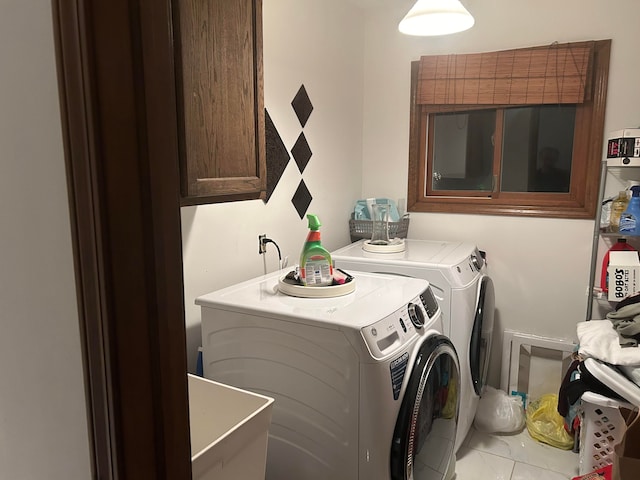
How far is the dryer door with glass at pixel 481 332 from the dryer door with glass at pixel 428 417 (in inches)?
18.4

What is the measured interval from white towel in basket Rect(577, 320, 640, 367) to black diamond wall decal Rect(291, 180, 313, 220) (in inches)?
55.2

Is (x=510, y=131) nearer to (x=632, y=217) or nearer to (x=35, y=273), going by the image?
(x=632, y=217)

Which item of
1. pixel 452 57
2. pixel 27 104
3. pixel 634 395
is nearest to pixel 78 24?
pixel 27 104

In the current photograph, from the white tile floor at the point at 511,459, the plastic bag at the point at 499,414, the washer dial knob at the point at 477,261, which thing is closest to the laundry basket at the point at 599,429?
the white tile floor at the point at 511,459

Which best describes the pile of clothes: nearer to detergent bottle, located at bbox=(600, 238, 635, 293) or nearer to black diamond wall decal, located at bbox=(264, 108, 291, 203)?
detergent bottle, located at bbox=(600, 238, 635, 293)

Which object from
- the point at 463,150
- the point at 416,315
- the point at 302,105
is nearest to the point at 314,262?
the point at 416,315

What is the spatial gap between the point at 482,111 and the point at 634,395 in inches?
67.8

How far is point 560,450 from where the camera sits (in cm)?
239

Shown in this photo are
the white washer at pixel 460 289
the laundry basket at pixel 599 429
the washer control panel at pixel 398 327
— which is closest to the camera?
the washer control panel at pixel 398 327

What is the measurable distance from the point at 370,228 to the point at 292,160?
2.41ft

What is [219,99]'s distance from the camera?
1340 mm

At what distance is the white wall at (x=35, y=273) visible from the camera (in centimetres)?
65

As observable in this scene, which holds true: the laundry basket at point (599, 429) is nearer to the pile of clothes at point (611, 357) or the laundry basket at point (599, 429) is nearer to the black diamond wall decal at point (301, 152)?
the pile of clothes at point (611, 357)

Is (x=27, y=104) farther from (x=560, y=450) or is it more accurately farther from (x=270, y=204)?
(x=560, y=450)
